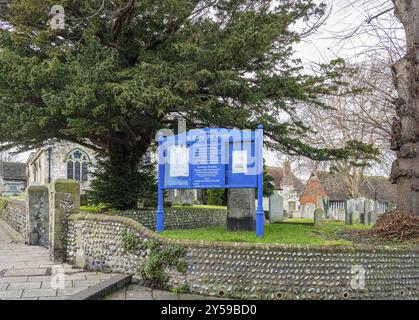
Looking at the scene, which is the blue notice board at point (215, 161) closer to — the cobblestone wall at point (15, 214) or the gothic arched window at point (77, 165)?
the cobblestone wall at point (15, 214)

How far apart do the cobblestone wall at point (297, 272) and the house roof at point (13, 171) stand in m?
54.3

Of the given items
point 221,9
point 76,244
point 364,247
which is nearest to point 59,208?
point 76,244

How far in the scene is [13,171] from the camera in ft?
186

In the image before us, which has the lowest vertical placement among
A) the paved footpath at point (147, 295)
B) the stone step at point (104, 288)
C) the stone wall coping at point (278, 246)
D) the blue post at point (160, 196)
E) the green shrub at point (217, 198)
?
the paved footpath at point (147, 295)

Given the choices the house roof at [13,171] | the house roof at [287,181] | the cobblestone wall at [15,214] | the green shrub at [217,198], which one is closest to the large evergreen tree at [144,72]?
the cobblestone wall at [15,214]

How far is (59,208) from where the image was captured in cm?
969

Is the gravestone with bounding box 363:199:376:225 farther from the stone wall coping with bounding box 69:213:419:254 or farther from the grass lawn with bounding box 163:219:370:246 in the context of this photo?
the stone wall coping with bounding box 69:213:419:254

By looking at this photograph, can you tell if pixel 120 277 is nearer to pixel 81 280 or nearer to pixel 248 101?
pixel 81 280

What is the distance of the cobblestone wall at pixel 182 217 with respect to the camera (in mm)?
13117

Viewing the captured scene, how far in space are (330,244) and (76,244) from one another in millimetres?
5598

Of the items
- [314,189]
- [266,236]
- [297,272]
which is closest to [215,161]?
[266,236]

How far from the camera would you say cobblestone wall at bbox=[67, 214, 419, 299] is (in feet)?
22.3

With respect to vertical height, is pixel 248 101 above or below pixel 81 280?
above

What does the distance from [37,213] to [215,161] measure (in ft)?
22.1
